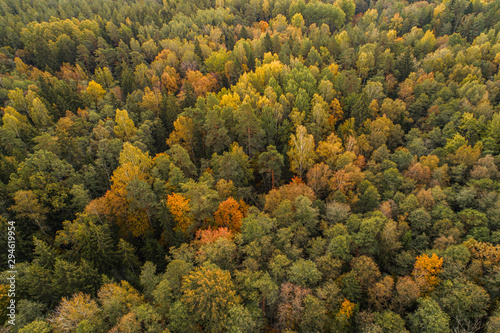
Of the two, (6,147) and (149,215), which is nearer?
(149,215)

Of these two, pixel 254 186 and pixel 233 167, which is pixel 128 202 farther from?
pixel 254 186

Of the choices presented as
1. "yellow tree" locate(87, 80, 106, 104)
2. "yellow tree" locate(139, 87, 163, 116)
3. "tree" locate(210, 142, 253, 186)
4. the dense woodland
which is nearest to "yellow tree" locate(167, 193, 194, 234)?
the dense woodland

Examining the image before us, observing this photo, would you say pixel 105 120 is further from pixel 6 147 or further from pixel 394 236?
pixel 394 236

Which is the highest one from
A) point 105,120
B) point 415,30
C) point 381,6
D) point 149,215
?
point 381,6

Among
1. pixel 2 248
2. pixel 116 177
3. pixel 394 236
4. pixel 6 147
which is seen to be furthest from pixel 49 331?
pixel 6 147

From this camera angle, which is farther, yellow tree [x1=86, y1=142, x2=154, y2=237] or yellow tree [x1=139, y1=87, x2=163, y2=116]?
yellow tree [x1=139, y1=87, x2=163, y2=116]

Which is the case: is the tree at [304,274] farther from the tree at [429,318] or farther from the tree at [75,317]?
the tree at [75,317]

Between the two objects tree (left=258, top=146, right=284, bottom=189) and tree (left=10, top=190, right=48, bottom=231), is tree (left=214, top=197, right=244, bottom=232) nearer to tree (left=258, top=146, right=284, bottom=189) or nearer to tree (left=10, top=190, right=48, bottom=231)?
tree (left=258, top=146, right=284, bottom=189)

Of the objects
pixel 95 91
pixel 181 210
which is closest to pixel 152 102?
pixel 95 91
